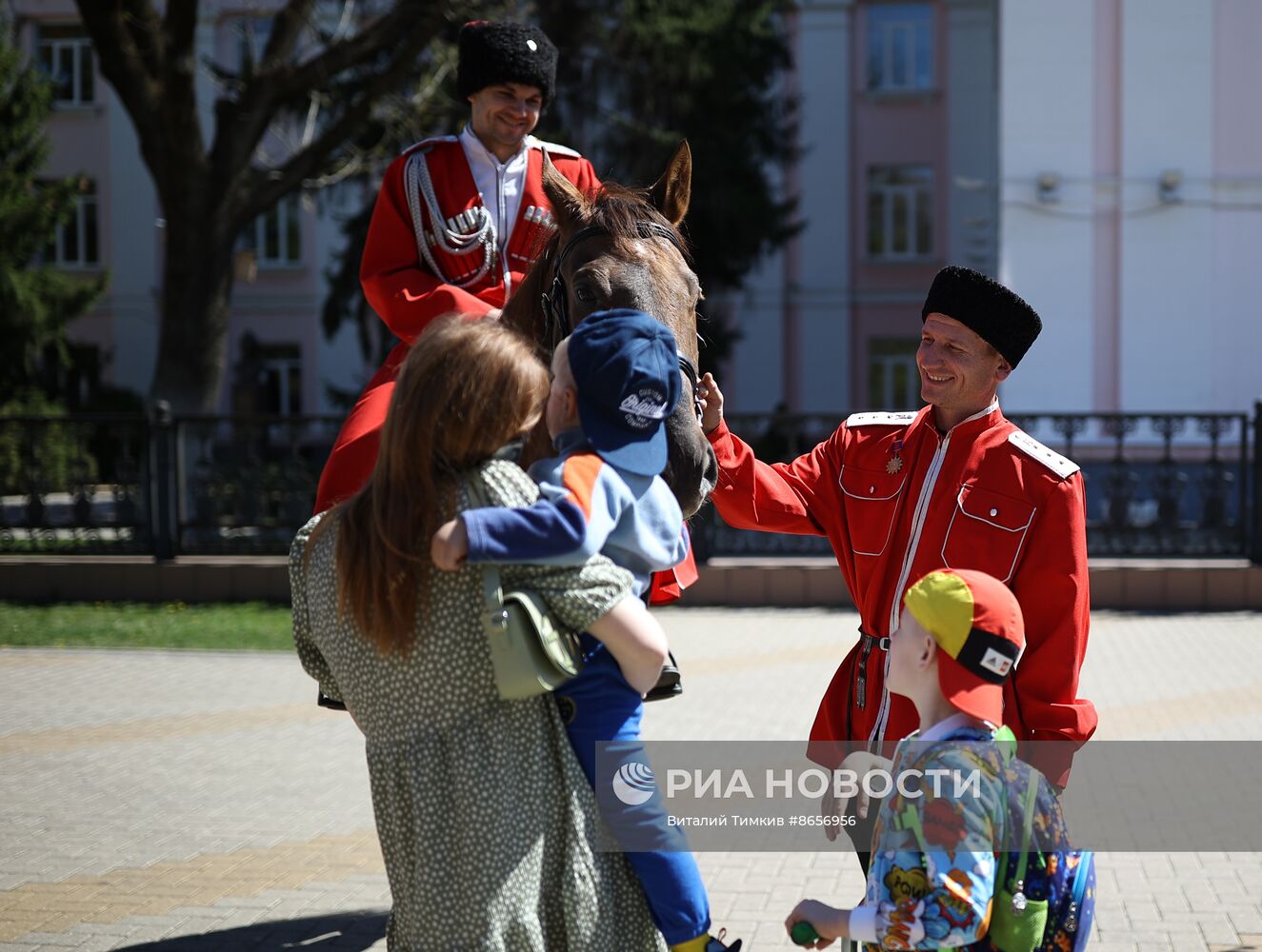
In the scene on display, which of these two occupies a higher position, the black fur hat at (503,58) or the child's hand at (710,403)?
the black fur hat at (503,58)

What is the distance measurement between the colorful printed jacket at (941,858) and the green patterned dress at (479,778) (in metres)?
0.53

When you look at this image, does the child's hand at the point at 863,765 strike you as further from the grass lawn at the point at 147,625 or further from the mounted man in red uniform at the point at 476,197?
the grass lawn at the point at 147,625

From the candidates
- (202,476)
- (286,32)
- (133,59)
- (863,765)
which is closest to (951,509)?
(863,765)

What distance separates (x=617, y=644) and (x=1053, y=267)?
57.6ft

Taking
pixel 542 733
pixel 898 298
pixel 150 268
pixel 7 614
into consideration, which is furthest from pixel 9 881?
pixel 150 268

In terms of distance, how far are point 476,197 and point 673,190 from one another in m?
0.62

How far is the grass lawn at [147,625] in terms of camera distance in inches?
411

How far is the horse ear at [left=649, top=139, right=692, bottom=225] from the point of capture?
12.1 feet


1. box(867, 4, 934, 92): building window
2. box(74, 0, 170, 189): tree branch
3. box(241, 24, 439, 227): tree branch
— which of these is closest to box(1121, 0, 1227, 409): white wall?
box(241, 24, 439, 227): tree branch

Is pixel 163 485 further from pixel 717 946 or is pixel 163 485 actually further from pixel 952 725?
pixel 952 725

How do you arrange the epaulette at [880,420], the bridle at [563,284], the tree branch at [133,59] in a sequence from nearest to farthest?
the bridle at [563,284] → the epaulette at [880,420] → the tree branch at [133,59]

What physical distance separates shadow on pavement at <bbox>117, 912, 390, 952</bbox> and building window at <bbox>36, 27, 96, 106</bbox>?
3057 cm

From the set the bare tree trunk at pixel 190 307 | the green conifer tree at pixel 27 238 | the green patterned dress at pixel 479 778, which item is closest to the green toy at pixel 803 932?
the green patterned dress at pixel 479 778

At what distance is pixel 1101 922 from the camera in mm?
4570
